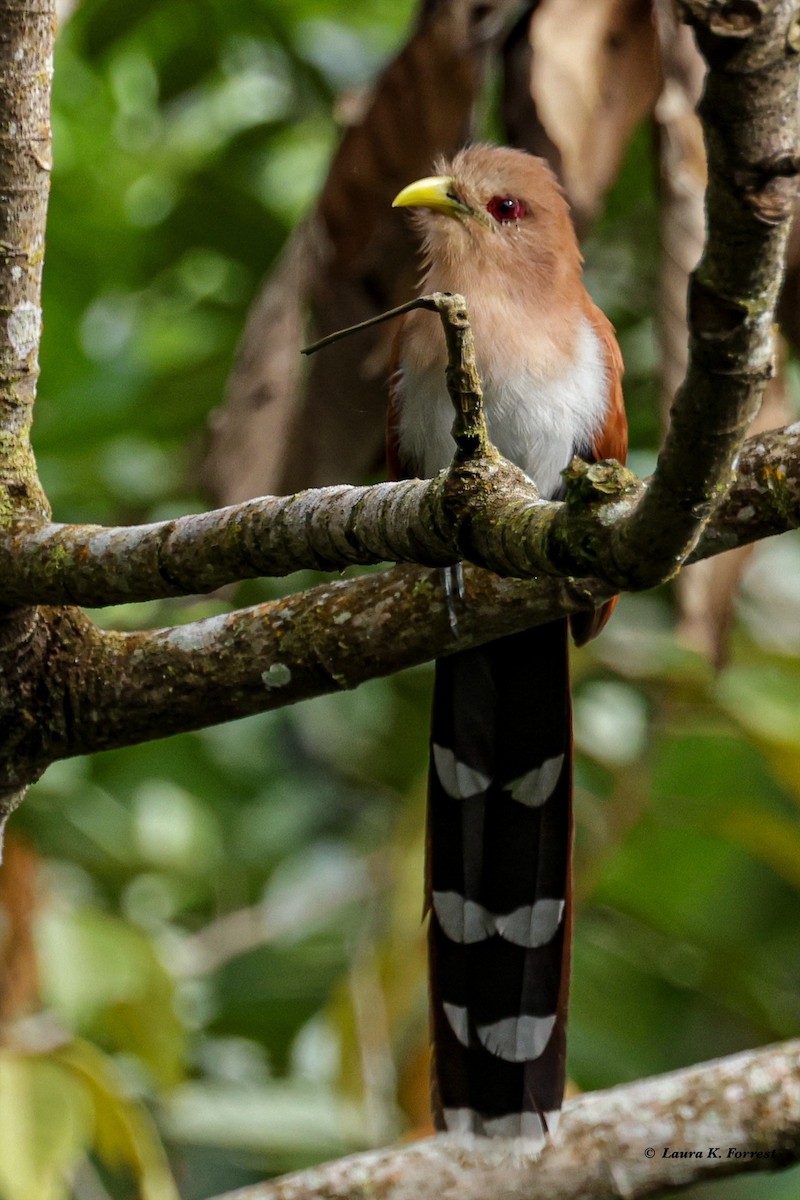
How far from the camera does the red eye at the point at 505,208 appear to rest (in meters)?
2.80

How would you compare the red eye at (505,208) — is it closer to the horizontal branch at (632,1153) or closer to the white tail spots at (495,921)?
the white tail spots at (495,921)

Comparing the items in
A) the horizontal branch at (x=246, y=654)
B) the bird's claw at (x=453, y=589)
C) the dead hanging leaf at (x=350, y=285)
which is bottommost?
the horizontal branch at (x=246, y=654)

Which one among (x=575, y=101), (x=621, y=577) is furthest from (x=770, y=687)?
(x=621, y=577)

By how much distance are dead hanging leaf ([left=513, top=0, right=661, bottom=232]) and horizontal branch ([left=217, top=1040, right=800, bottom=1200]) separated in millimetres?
1653

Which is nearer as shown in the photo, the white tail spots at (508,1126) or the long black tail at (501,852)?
the white tail spots at (508,1126)

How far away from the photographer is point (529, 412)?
2.68m

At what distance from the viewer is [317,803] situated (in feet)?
15.8

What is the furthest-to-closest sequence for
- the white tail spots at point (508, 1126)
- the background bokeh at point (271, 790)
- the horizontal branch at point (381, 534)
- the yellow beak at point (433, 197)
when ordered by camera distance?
the background bokeh at point (271, 790)
the yellow beak at point (433, 197)
the white tail spots at point (508, 1126)
the horizontal branch at point (381, 534)

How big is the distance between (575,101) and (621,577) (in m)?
1.57

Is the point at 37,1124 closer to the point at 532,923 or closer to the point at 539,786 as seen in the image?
the point at 532,923

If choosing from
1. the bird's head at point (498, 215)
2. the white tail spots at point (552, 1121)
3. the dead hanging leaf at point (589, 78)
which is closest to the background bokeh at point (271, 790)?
the white tail spots at point (552, 1121)

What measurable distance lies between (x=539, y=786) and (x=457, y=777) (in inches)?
6.6

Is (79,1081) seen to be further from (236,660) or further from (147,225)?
(147,225)

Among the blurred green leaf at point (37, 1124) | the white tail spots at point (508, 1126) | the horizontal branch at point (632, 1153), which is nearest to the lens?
the blurred green leaf at point (37, 1124)
